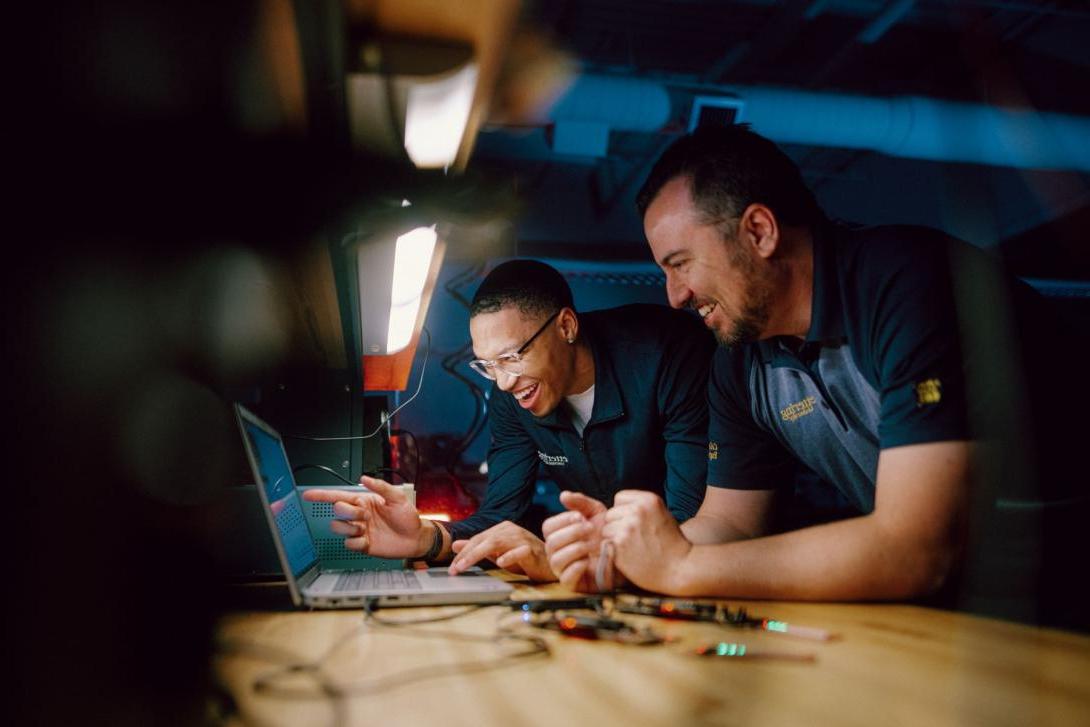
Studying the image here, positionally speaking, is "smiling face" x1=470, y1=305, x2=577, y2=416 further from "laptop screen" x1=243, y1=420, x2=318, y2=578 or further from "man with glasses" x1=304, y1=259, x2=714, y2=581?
"laptop screen" x1=243, y1=420, x2=318, y2=578

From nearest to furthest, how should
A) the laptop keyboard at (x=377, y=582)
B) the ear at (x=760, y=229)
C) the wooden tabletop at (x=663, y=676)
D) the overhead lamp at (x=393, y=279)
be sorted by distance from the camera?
the wooden tabletop at (x=663, y=676), the laptop keyboard at (x=377, y=582), the overhead lamp at (x=393, y=279), the ear at (x=760, y=229)

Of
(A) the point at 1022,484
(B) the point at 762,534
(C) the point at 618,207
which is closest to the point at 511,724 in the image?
(A) the point at 1022,484

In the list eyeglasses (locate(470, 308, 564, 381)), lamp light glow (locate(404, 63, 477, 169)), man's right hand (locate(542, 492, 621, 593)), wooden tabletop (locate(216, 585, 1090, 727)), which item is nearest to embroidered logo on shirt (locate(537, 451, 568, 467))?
eyeglasses (locate(470, 308, 564, 381))

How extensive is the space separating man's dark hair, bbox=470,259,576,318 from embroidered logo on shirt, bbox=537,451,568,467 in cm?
48

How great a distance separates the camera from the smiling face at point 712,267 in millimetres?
1500

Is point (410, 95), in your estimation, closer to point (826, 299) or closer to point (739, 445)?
point (826, 299)

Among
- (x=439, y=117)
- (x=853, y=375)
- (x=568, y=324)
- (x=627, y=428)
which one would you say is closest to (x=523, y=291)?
(x=568, y=324)

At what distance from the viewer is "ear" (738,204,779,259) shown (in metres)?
1.48

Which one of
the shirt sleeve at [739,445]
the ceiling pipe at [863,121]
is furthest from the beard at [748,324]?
the ceiling pipe at [863,121]

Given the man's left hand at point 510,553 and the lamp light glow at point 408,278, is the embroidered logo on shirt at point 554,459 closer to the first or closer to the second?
the lamp light glow at point 408,278

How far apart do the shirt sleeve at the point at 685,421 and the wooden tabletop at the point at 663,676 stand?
1.09 meters

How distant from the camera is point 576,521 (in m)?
1.18

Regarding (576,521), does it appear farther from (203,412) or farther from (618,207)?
(618,207)

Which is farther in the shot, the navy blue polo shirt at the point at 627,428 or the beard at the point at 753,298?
the navy blue polo shirt at the point at 627,428
